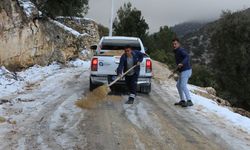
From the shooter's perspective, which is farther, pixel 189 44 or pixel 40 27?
pixel 189 44

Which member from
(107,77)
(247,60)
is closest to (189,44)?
(247,60)

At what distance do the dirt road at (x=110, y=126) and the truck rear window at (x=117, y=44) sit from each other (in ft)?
7.06

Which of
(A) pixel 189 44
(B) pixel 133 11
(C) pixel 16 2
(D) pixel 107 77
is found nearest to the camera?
(D) pixel 107 77

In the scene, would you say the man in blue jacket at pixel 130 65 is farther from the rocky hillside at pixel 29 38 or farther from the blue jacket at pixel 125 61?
the rocky hillside at pixel 29 38

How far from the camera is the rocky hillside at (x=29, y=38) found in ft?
58.4

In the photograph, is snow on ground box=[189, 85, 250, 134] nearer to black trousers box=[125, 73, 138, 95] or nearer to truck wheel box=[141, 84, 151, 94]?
truck wheel box=[141, 84, 151, 94]

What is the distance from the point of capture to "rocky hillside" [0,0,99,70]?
58.4 ft

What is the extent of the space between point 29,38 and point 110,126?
1090 cm

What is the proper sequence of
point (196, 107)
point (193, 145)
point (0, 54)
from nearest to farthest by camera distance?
point (193, 145) → point (196, 107) → point (0, 54)

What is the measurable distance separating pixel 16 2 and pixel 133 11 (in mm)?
28798

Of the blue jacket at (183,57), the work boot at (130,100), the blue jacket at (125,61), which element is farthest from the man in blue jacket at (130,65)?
the blue jacket at (183,57)

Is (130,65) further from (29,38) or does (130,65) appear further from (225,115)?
(29,38)

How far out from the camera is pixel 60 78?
18078mm

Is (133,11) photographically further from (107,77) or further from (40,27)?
(107,77)
